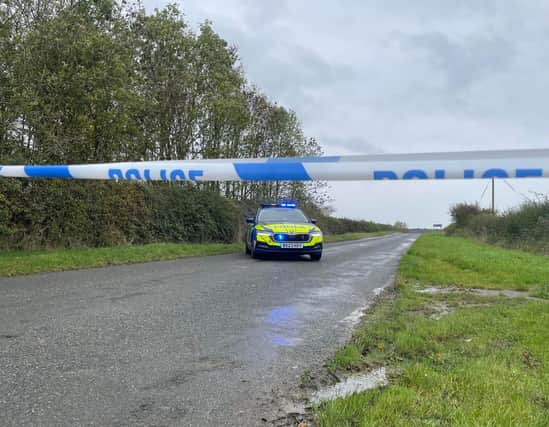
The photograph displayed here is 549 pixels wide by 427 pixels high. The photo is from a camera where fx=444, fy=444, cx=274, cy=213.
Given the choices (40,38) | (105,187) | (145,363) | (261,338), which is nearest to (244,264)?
(105,187)

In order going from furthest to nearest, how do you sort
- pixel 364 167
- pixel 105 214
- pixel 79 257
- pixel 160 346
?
pixel 105 214, pixel 79 257, pixel 364 167, pixel 160 346

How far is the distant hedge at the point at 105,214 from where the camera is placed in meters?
11.4

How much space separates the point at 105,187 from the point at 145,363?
464 inches

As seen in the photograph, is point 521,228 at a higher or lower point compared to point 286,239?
lower

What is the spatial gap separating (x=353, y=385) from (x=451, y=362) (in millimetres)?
906

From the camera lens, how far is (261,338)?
4.40 metres

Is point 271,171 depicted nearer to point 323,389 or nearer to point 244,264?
point 323,389

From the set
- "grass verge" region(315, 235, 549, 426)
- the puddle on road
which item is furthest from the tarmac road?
"grass verge" region(315, 235, 549, 426)

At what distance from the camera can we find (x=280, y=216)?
1373cm

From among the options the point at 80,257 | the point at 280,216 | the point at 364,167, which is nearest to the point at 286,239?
the point at 280,216

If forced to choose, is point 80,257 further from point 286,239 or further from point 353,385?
point 353,385

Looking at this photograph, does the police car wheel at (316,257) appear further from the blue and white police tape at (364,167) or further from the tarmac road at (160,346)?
the blue and white police tape at (364,167)

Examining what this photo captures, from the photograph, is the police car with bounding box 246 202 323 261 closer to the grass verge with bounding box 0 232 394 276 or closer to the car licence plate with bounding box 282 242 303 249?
the car licence plate with bounding box 282 242 303 249

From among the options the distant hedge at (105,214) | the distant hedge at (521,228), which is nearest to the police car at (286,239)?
the distant hedge at (105,214)
